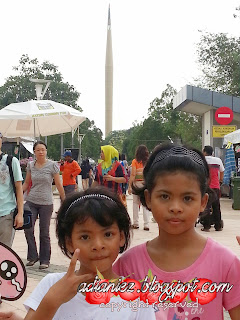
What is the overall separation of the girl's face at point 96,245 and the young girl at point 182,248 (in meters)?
0.17

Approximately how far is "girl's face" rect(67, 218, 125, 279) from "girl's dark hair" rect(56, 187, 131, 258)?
22 millimetres

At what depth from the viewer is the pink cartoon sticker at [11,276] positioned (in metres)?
2.57

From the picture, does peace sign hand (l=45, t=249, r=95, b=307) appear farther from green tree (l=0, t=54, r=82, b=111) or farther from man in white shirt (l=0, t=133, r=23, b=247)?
green tree (l=0, t=54, r=82, b=111)

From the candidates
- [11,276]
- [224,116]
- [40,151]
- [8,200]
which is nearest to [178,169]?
[11,276]

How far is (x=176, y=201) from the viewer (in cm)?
177

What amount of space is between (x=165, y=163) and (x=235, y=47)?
108 ft

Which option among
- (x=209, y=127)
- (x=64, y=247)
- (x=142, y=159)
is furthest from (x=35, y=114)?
(x=209, y=127)

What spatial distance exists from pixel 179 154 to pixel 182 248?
35 centimetres

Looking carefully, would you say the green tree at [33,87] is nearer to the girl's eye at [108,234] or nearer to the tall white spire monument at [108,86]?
the tall white spire monument at [108,86]

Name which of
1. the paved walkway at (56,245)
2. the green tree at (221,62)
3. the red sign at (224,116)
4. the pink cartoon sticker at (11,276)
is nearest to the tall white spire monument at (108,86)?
the green tree at (221,62)

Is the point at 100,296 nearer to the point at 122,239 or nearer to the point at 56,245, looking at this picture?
the point at 122,239

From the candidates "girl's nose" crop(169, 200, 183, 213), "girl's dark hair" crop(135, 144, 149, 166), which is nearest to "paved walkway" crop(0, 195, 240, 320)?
"girl's dark hair" crop(135, 144, 149, 166)

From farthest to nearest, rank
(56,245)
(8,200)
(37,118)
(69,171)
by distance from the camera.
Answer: (37,118), (69,171), (56,245), (8,200)

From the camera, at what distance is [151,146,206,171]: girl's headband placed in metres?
1.94
